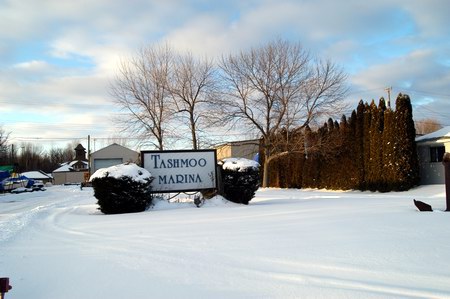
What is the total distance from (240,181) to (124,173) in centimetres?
408

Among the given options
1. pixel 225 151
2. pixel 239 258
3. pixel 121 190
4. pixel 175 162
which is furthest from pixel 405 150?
pixel 225 151

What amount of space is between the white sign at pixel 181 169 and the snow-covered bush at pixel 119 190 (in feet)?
4.89

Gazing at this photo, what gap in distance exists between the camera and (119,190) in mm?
12516

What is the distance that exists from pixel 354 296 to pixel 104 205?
9858 mm

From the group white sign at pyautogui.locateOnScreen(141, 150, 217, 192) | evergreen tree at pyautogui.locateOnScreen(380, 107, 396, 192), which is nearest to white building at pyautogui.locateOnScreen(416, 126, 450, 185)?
evergreen tree at pyautogui.locateOnScreen(380, 107, 396, 192)

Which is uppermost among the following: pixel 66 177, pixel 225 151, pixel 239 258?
pixel 225 151

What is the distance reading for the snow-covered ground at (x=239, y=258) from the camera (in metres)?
4.38

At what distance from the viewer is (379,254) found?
5578mm

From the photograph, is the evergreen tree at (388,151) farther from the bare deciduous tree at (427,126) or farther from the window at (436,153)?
the bare deciduous tree at (427,126)

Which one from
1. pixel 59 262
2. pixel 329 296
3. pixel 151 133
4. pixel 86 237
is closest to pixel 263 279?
pixel 329 296

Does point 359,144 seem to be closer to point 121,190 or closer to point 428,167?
point 428,167

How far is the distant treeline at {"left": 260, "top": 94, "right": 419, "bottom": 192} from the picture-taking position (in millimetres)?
22391

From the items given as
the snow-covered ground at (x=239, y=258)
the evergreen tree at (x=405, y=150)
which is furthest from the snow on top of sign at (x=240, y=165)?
the evergreen tree at (x=405, y=150)

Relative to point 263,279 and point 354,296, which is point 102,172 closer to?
point 263,279
